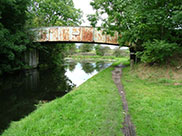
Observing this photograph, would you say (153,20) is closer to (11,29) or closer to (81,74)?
(81,74)

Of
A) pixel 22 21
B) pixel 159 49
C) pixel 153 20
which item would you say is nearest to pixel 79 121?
pixel 159 49

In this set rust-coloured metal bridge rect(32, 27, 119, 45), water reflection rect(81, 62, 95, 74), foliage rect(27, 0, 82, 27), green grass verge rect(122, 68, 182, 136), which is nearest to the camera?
green grass verge rect(122, 68, 182, 136)

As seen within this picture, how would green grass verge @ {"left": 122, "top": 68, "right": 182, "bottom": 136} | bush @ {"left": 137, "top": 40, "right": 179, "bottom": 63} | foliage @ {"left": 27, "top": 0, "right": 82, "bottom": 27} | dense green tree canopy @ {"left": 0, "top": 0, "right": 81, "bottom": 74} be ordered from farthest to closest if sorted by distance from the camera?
foliage @ {"left": 27, "top": 0, "right": 82, "bottom": 27}
dense green tree canopy @ {"left": 0, "top": 0, "right": 81, "bottom": 74}
bush @ {"left": 137, "top": 40, "right": 179, "bottom": 63}
green grass verge @ {"left": 122, "top": 68, "right": 182, "bottom": 136}

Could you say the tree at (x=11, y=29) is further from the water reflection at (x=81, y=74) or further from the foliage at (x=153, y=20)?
the foliage at (x=153, y=20)

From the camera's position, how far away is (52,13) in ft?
84.7

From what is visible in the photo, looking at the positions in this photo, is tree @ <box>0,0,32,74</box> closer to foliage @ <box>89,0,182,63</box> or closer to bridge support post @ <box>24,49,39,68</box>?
bridge support post @ <box>24,49,39,68</box>

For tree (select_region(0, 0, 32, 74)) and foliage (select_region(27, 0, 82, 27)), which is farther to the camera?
foliage (select_region(27, 0, 82, 27))

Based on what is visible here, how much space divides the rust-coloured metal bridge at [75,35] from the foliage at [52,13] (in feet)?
20.1

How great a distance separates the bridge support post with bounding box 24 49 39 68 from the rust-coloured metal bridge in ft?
11.7

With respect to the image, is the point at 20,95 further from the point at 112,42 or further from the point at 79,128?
the point at 112,42

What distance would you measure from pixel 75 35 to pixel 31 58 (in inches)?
358

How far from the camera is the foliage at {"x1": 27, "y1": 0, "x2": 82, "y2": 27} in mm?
23995

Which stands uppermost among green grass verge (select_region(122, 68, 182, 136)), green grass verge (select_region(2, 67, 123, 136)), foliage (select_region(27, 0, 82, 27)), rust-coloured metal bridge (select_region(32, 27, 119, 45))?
foliage (select_region(27, 0, 82, 27))

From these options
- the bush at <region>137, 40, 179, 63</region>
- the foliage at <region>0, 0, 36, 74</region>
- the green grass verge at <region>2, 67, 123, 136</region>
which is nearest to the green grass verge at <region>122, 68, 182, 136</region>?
the green grass verge at <region>2, 67, 123, 136</region>
